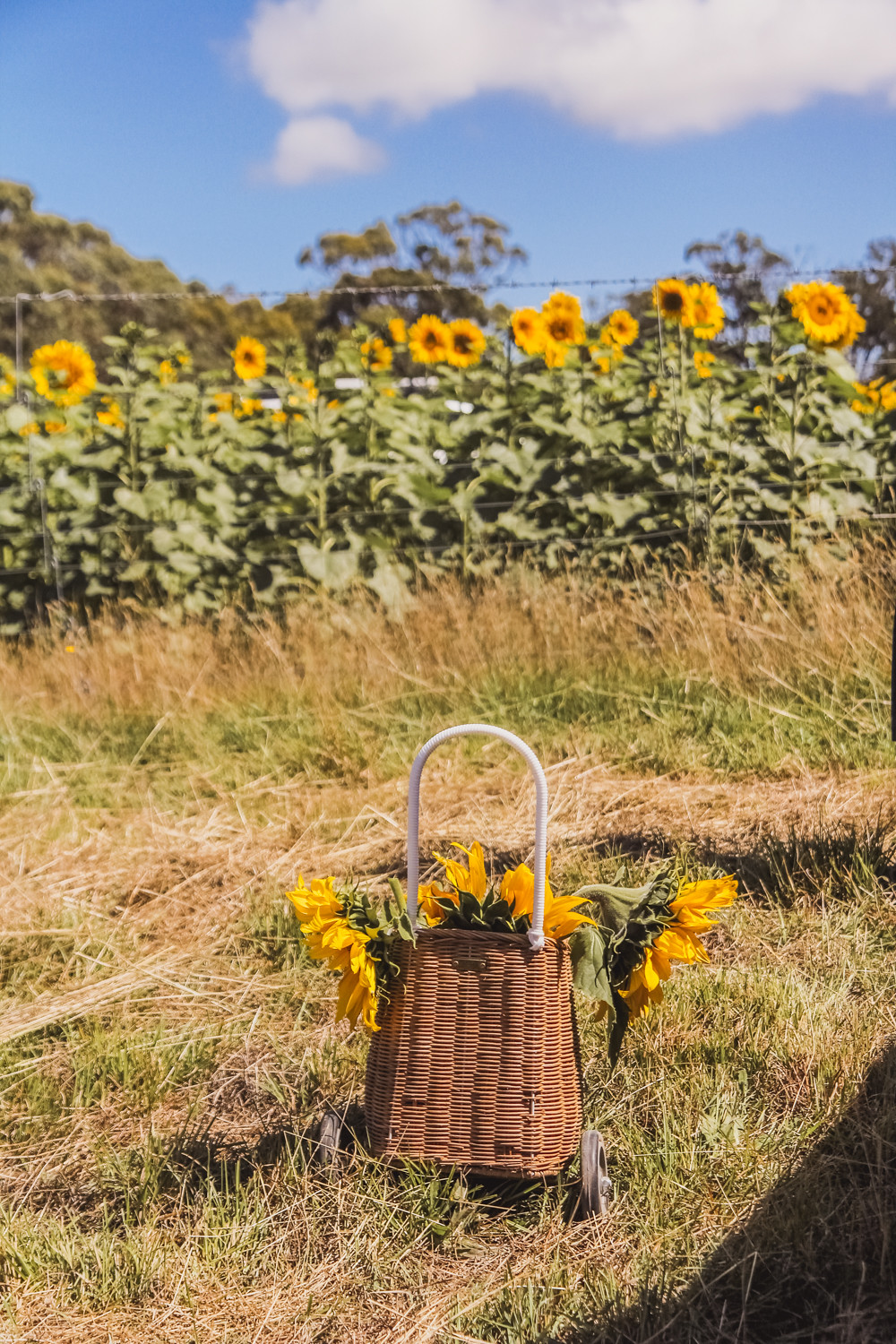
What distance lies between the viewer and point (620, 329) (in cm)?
614

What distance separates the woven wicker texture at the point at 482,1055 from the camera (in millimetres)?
2018

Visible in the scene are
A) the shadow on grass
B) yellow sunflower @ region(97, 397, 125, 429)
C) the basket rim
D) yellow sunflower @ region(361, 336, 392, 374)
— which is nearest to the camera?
the shadow on grass

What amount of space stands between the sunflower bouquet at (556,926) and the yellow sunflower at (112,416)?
4.72 metres

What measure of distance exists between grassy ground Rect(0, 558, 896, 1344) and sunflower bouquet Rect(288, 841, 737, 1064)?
291mm

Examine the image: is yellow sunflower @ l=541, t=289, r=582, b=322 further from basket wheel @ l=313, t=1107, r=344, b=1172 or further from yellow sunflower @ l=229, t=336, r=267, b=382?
basket wheel @ l=313, t=1107, r=344, b=1172

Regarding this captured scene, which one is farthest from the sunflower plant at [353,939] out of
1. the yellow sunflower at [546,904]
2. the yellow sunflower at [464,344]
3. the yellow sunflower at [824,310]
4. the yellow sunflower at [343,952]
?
the yellow sunflower at [464,344]

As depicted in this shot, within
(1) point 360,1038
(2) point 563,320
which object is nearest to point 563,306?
(2) point 563,320

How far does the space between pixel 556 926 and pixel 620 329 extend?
4.62m

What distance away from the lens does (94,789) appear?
4.51 metres

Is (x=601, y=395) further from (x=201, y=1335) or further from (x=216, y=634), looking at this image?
(x=201, y=1335)

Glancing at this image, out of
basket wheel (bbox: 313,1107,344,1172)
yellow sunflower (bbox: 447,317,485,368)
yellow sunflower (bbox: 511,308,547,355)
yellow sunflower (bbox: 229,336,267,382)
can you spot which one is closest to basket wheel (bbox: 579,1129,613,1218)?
basket wheel (bbox: 313,1107,344,1172)

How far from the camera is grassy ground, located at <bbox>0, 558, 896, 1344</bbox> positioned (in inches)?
74.5

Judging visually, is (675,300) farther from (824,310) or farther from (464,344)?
(464,344)

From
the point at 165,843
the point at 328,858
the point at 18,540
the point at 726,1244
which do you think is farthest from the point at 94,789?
the point at 726,1244
